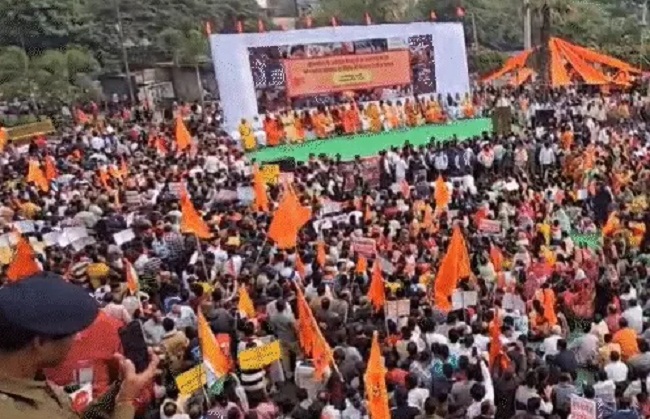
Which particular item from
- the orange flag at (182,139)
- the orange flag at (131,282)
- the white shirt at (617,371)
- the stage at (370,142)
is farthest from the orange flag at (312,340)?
the stage at (370,142)

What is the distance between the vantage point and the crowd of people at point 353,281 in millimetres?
5891

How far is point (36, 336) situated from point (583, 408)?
4361 mm

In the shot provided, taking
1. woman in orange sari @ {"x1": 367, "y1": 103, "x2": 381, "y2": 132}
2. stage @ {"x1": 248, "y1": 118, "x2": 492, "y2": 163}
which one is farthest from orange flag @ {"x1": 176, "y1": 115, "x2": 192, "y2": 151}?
woman in orange sari @ {"x1": 367, "y1": 103, "x2": 381, "y2": 132}

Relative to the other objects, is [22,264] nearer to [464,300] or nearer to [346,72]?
[464,300]

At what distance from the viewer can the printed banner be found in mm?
22250

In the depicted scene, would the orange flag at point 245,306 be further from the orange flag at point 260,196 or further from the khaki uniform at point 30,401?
the khaki uniform at point 30,401

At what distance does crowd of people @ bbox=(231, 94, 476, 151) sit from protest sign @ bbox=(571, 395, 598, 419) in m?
16.3

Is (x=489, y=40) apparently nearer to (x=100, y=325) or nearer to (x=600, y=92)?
(x=600, y=92)

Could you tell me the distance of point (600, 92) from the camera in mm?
26672

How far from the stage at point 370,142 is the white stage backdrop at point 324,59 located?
3.47ft

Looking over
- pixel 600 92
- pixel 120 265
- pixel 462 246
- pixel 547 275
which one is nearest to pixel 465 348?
pixel 462 246

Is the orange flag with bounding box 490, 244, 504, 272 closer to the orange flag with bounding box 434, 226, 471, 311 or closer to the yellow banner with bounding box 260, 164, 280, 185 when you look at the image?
the orange flag with bounding box 434, 226, 471, 311

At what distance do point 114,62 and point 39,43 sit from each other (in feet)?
9.45

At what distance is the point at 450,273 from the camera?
8.51 metres
